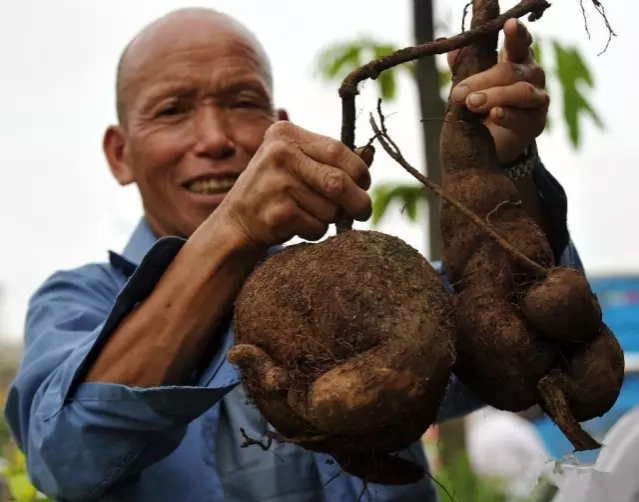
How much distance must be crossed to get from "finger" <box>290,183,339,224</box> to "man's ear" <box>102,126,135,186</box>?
3.04 feet

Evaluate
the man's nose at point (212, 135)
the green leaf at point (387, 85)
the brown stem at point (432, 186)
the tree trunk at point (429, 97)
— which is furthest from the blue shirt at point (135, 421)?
the green leaf at point (387, 85)

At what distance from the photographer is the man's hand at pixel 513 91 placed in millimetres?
1140

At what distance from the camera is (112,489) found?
1388mm

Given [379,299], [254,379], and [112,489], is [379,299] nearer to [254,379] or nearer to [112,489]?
[254,379]

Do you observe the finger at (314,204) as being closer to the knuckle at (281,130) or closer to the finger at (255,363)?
the knuckle at (281,130)

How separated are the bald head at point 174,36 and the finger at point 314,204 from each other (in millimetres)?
699

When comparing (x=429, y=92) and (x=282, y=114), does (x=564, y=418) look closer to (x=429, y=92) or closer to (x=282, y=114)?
(x=282, y=114)

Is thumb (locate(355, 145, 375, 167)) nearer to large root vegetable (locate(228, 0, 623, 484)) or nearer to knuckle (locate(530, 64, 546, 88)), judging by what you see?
large root vegetable (locate(228, 0, 623, 484))

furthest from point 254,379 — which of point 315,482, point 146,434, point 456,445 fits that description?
point 456,445

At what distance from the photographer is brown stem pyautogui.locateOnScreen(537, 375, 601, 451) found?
1074 millimetres

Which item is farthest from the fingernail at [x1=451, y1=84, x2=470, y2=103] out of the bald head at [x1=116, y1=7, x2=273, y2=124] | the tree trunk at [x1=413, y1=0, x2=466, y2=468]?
the tree trunk at [x1=413, y1=0, x2=466, y2=468]

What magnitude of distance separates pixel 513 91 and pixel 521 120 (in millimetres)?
55

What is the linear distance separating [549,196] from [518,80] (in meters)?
0.23

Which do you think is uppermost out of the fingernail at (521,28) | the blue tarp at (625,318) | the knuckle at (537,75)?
the fingernail at (521,28)
